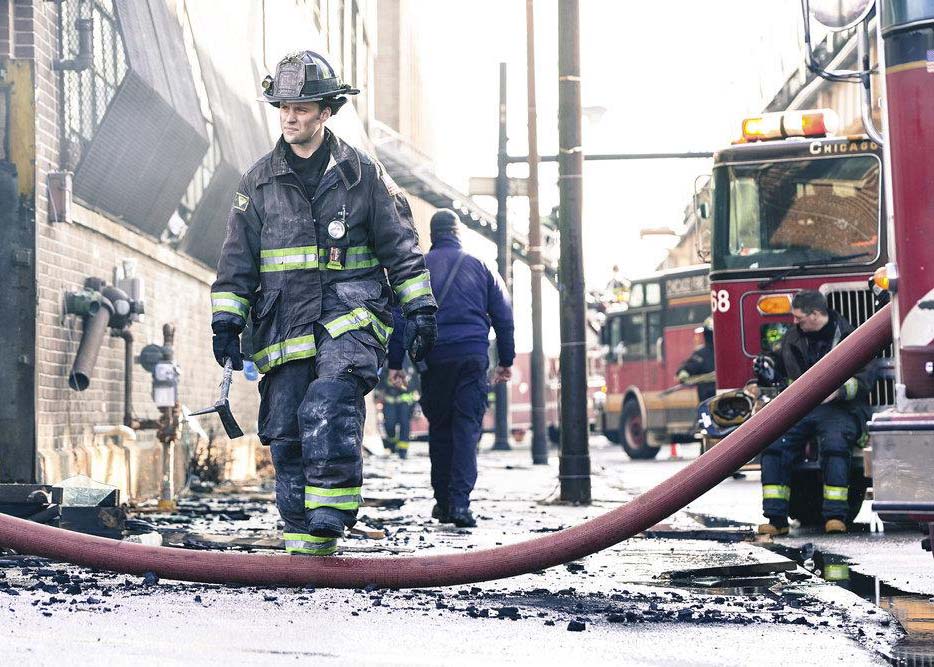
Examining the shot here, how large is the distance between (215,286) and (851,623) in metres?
2.71

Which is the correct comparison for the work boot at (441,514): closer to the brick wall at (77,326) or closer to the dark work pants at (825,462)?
the dark work pants at (825,462)

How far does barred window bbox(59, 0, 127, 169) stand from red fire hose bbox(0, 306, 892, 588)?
4.75 meters

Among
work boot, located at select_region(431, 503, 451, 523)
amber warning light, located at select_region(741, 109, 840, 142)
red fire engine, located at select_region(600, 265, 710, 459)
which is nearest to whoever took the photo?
work boot, located at select_region(431, 503, 451, 523)

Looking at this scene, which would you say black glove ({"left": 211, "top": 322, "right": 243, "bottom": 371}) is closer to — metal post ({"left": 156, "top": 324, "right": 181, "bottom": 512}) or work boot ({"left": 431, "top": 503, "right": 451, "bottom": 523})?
work boot ({"left": 431, "top": 503, "right": 451, "bottom": 523})

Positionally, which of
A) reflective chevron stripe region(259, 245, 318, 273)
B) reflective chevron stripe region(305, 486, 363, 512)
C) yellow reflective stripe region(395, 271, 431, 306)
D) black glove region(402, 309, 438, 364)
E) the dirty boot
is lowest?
the dirty boot

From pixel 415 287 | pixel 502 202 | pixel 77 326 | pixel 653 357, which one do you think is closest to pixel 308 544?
pixel 415 287

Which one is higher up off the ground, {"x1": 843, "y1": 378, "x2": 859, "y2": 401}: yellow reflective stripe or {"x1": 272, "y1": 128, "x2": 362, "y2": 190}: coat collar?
{"x1": 272, "y1": 128, "x2": 362, "y2": 190}: coat collar

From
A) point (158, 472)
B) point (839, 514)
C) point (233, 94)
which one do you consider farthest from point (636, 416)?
point (839, 514)

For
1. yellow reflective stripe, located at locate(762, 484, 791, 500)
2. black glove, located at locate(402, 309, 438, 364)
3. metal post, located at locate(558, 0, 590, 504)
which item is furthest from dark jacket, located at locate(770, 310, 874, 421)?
black glove, located at locate(402, 309, 438, 364)

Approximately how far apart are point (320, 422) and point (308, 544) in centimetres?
50

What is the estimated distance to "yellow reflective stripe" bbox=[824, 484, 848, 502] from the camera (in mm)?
9078

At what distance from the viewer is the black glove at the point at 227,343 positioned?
20.2 feet

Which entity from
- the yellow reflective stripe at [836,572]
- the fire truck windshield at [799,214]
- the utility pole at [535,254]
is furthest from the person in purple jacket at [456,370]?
the utility pole at [535,254]

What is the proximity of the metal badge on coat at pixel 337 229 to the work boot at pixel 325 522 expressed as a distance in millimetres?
1042
